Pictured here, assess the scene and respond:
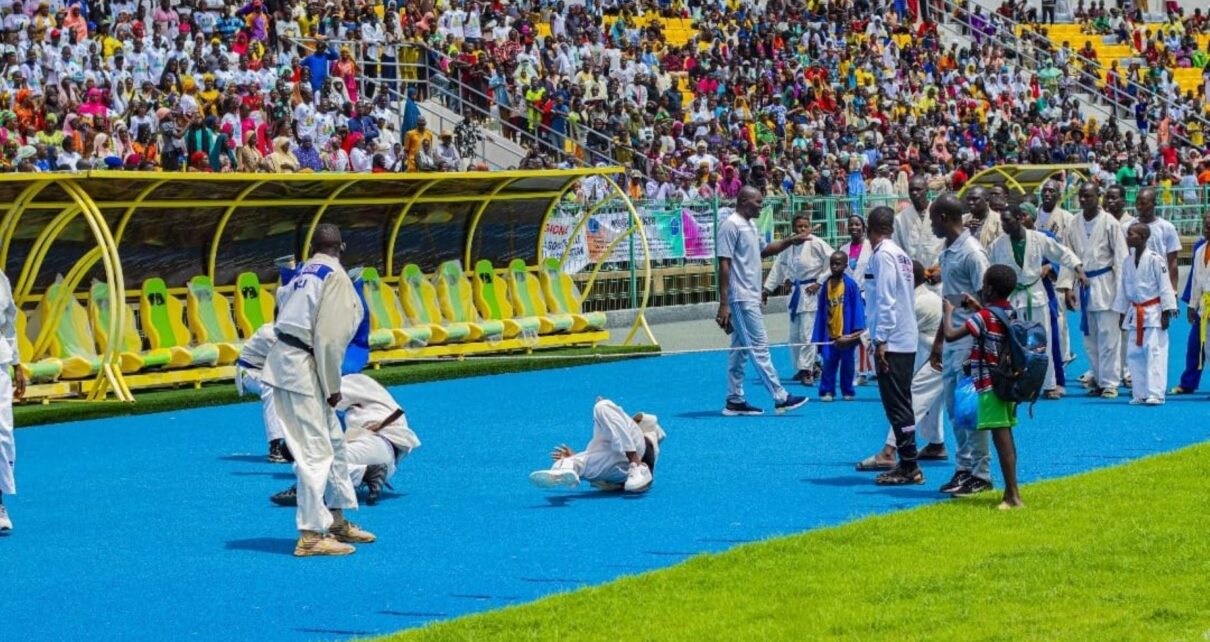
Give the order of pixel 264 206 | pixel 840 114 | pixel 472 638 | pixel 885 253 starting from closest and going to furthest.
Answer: pixel 472 638
pixel 885 253
pixel 264 206
pixel 840 114

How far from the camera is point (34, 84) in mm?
24812

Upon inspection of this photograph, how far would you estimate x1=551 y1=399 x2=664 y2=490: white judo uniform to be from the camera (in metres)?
11.8

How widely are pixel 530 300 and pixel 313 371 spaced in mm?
13382

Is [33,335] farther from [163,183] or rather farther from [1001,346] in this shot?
[1001,346]

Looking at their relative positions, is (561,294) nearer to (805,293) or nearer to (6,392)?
(805,293)

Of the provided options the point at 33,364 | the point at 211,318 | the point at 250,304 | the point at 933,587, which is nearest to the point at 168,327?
the point at 211,318

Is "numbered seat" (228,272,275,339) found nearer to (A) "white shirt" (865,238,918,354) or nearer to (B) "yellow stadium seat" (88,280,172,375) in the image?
(B) "yellow stadium seat" (88,280,172,375)

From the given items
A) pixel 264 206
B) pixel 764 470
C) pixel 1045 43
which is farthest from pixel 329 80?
pixel 1045 43

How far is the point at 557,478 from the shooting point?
454 inches

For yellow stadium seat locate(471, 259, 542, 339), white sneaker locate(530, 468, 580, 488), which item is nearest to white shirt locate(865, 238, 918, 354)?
white sneaker locate(530, 468, 580, 488)

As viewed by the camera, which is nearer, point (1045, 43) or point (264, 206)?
point (264, 206)

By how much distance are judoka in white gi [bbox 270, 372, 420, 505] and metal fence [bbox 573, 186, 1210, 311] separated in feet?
41.2

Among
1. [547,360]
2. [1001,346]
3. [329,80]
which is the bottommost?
[547,360]

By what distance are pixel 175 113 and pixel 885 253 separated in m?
14.3
